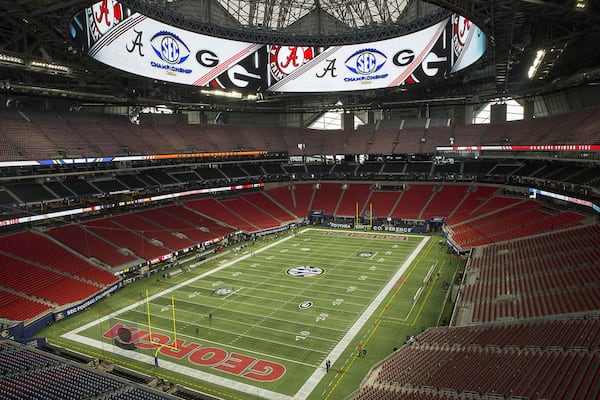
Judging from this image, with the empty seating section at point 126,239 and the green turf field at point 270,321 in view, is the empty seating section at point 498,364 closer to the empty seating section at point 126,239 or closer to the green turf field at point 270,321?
the green turf field at point 270,321

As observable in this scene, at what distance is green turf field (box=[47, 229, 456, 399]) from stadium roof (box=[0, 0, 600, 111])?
1754cm

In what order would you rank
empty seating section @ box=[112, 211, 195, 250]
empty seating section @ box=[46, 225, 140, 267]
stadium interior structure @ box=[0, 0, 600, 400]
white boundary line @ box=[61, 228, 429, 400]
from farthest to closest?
empty seating section @ box=[112, 211, 195, 250]
empty seating section @ box=[46, 225, 140, 267]
white boundary line @ box=[61, 228, 429, 400]
stadium interior structure @ box=[0, 0, 600, 400]

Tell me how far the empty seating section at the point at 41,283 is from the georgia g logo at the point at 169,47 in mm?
22233

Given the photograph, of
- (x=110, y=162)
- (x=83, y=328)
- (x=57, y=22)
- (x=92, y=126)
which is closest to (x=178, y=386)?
(x=83, y=328)

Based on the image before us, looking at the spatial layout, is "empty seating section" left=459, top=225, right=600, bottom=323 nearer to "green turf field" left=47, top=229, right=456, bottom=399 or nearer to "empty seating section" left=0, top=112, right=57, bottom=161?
"green turf field" left=47, top=229, right=456, bottom=399

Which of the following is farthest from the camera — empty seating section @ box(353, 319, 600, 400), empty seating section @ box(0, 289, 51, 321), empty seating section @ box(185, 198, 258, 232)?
empty seating section @ box(185, 198, 258, 232)

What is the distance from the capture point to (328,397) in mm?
17688

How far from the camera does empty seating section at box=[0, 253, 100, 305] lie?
2708cm

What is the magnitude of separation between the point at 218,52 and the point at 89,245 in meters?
24.8

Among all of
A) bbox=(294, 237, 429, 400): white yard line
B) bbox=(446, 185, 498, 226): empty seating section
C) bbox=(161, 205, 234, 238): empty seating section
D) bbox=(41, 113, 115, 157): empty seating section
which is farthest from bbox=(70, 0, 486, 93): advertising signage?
bbox=(294, 237, 429, 400): white yard line

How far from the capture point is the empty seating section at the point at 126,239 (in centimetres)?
3652

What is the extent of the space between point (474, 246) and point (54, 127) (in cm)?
4107

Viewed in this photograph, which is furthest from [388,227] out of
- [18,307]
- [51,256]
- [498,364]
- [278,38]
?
[18,307]

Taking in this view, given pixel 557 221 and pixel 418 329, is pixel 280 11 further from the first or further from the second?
pixel 418 329
